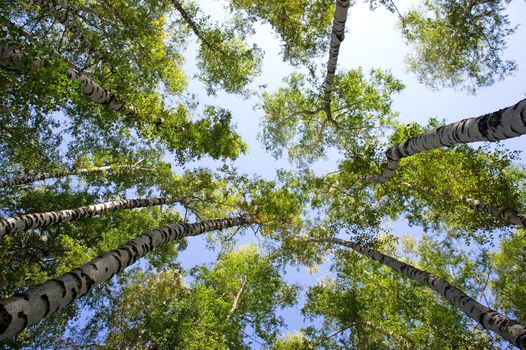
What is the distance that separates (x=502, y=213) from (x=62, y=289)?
11617 mm

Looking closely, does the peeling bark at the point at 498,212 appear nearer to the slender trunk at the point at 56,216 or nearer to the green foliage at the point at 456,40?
the green foliage at the point at 456,40

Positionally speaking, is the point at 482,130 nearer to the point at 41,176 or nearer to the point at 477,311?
the point at 477,311

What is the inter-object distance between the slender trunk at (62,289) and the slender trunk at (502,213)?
10.3m

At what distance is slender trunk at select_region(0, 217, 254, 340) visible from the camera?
326 cm

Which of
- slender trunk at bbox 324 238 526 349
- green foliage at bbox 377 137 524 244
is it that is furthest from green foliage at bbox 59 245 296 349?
green foliage at bbox 377 137 524 244

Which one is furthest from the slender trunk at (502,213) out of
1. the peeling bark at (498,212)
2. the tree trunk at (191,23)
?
the tree trunk at (191,23)

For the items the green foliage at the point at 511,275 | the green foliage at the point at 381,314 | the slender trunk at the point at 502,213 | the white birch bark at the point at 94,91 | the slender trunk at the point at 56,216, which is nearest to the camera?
the white birch bark at the point at 94,91

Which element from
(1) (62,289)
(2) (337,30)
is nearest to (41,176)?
(1) (62,289)

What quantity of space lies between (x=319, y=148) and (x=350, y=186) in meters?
3.99

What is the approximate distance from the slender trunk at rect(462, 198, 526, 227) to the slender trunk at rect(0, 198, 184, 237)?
11.1m

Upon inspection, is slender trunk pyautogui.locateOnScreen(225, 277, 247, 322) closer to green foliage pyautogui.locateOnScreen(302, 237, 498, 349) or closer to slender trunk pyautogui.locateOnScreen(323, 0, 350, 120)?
green foliage pyautogui.locateOnScreen(302, 237, 498, 349)

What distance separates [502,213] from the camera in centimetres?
964

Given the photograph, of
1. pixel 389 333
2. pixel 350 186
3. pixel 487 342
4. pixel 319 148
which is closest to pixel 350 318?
pixel 389 333

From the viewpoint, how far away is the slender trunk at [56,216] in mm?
8109
